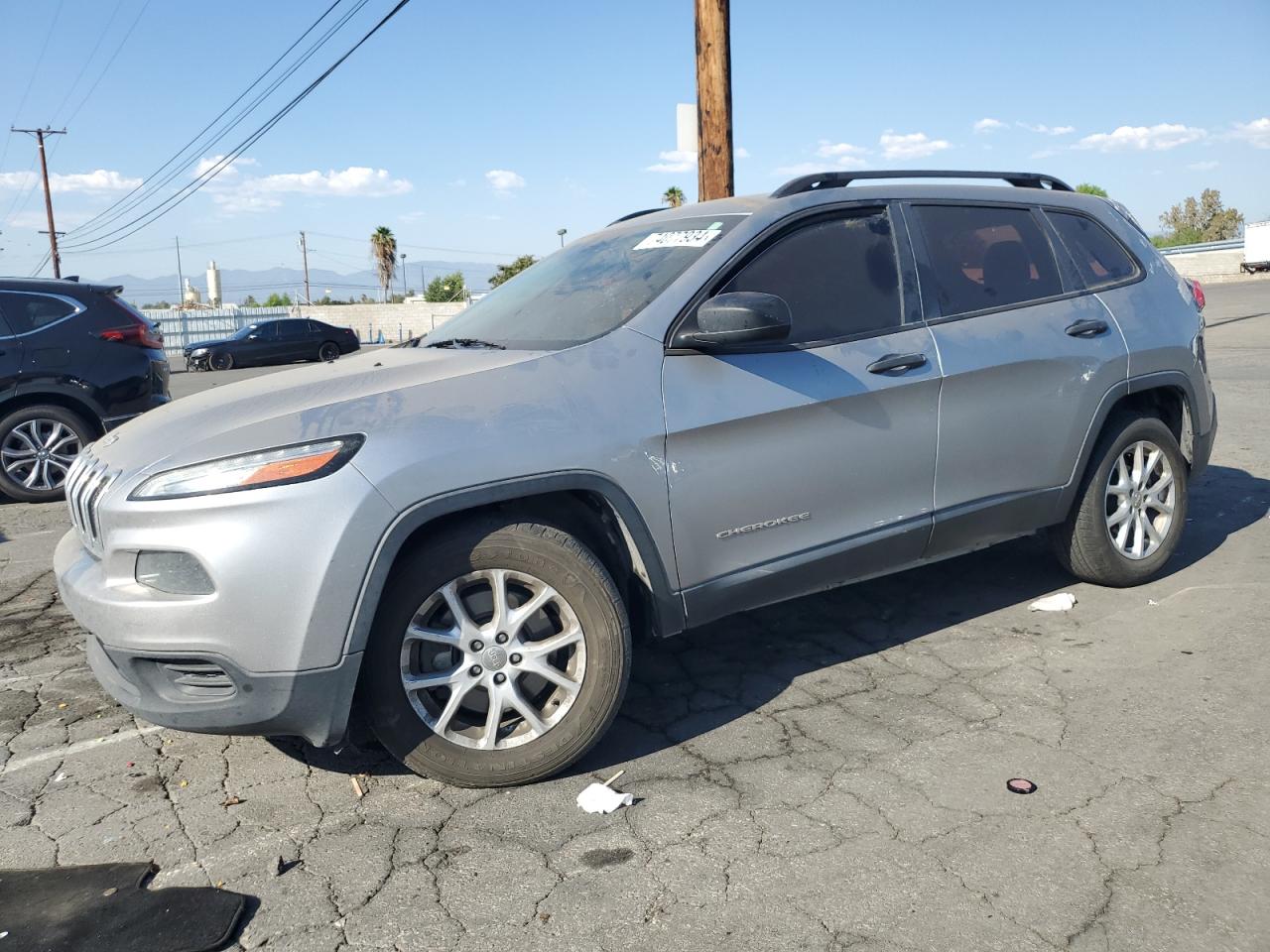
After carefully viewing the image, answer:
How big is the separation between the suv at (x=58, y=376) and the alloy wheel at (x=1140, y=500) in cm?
719

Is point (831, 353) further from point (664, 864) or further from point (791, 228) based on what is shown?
point (664, 864)

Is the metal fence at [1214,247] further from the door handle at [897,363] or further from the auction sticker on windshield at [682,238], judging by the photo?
the auction sticker on windshield at [682,238]

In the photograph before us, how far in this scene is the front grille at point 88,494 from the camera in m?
3.15

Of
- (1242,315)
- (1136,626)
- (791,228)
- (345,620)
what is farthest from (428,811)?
(1242,315)

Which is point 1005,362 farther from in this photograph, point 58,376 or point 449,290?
point 449,290

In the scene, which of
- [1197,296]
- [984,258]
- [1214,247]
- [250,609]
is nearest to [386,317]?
[1214,247]

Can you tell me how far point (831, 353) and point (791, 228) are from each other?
1.67ft

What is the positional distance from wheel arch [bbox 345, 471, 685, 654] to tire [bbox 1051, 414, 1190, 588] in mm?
2240

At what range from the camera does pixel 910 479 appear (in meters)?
3.92

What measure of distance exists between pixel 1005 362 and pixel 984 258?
19.8 inches

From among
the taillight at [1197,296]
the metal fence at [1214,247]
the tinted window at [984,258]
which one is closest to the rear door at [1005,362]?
the tinted window at [984,258]

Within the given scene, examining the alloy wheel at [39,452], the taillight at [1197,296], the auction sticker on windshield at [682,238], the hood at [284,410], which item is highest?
the auction sticker on windshield at [682,238]

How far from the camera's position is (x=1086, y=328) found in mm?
4500

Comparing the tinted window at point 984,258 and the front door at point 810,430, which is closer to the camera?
the front door at point 810,430
